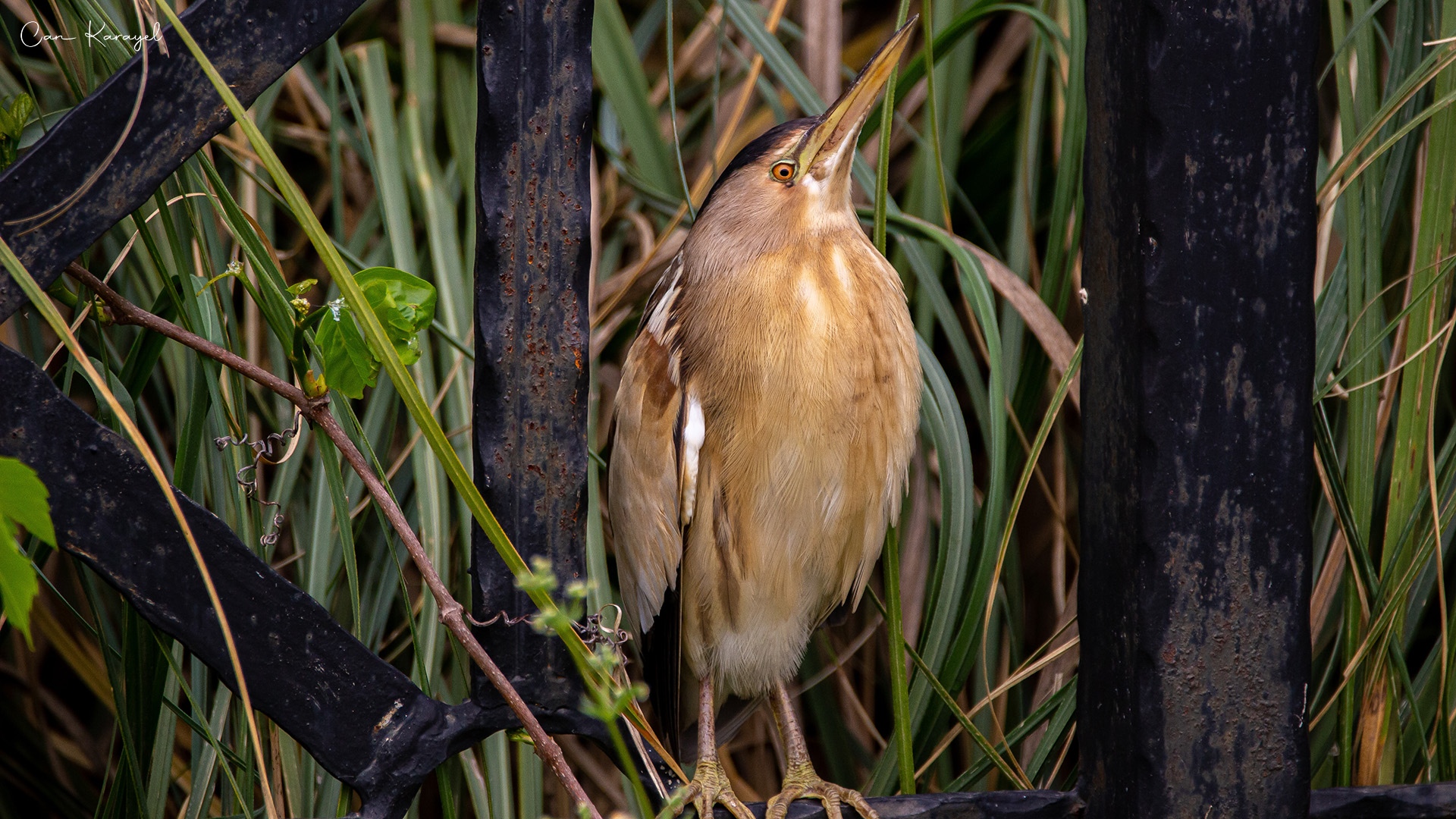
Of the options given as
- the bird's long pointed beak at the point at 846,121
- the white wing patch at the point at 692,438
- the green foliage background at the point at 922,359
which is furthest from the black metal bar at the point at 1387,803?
the bird's long pointed beak at the point at 846,121

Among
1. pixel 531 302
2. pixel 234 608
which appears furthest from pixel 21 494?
pixel 531 302

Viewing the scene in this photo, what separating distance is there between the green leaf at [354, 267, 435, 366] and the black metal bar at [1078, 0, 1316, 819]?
1.71ft

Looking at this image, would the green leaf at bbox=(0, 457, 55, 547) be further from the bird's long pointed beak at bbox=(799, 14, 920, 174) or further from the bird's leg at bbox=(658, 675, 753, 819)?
the bird's long pointed beak at bbox=(799, 14, 920, 174)

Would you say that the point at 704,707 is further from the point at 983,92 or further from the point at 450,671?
the point at 983,92

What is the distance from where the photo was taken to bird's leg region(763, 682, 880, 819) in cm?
130

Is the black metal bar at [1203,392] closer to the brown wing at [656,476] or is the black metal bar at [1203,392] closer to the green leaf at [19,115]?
the brown wing at [656,476]

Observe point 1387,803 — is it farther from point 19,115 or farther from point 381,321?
point 19,115

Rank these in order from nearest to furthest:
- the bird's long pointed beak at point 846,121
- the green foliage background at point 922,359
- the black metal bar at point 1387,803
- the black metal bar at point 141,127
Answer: the black metal bar at point 141,127
the black metal bar at point 1387,803
the green foliage background at point 922,359
the bird's long pointed beak at point 846,121

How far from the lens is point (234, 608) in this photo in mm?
779

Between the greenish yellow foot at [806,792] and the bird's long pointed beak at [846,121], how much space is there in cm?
71

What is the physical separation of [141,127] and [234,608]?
0.33 metres

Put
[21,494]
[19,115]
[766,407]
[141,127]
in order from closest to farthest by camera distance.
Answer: [21,494] < [141,127] < [19,115] < [766,407]

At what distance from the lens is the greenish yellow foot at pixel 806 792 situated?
1.22m

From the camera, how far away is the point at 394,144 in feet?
5.09
